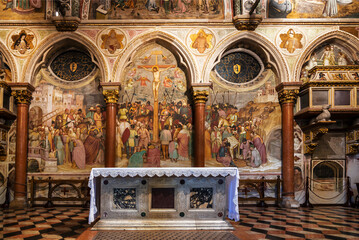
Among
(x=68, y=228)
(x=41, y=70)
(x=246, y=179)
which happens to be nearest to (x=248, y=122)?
(x=246, y=179)

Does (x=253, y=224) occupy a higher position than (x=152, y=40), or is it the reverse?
(x=152, y=40)

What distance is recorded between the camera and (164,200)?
699 centimetres

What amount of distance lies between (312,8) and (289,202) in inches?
277

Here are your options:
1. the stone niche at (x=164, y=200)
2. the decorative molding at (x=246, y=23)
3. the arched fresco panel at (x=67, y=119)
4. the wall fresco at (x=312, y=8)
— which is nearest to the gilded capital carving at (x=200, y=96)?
the decorative molding at (x=246, y=23)

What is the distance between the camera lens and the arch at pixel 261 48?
11.2 m

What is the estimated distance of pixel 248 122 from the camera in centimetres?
1155

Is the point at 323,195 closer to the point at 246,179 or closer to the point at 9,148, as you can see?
the point at 246,179

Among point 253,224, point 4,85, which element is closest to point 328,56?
point 253,224

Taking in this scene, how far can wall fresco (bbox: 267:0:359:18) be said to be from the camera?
11.4m

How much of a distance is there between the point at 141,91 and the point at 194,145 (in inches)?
112

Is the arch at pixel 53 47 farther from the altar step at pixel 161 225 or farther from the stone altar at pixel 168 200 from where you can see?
the altar step at pixel 161 225

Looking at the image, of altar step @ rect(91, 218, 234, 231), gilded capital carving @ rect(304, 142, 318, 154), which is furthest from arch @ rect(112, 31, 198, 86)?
altar step @ rect(91, 218, 234, 231)

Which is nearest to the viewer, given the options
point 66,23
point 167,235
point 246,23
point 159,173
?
point 167,235

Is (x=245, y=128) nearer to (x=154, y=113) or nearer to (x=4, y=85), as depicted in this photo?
(x=154, y=113)
